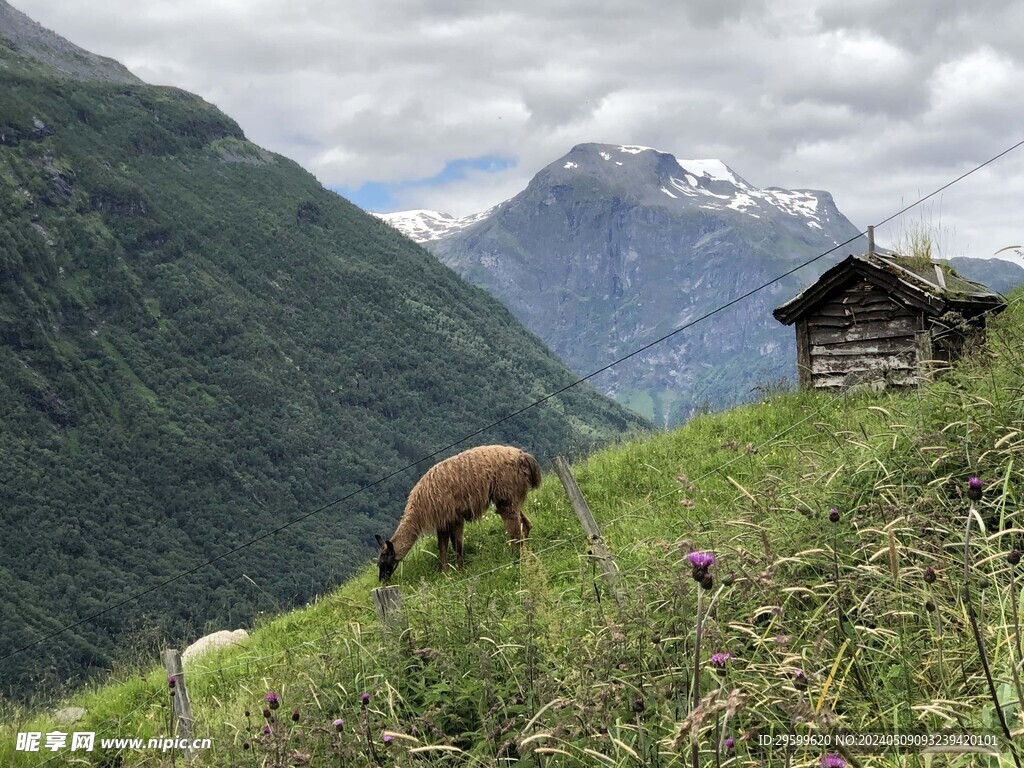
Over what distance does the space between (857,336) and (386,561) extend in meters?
9.19

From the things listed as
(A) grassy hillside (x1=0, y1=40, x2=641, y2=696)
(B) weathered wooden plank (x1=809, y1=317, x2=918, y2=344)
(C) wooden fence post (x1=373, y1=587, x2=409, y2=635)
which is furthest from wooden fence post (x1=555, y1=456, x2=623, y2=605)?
(A) grassy hillside (x1=0, y1=40, x2=641, y2=696)

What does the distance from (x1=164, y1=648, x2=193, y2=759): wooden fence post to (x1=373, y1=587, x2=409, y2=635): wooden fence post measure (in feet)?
5.22

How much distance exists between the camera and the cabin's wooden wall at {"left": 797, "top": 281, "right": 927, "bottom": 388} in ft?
45.7

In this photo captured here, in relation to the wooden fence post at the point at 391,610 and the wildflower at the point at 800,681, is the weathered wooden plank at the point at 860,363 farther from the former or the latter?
the wildflower at the point at 800,681

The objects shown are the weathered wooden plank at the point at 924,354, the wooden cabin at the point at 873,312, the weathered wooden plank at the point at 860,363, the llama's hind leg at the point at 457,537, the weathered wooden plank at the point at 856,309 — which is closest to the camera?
the weathered wooden plank at the point at 924,354

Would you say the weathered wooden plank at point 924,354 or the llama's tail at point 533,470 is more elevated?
the weathered wooden plank at point 924,354

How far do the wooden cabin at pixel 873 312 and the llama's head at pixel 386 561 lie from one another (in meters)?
7.09

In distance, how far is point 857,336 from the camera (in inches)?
577

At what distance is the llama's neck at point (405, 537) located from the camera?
37.3ft

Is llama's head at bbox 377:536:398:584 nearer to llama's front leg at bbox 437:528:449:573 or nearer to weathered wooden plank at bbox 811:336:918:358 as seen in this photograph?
llama's front leg at bbox 437:528:449:573

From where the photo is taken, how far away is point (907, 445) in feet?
16.5

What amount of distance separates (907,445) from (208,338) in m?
193

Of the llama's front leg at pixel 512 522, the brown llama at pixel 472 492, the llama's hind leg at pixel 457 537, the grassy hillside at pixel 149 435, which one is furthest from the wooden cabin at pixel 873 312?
the grassy hillside at pixel 149 435

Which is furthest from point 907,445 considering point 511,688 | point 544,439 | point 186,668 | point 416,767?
point 544,439
